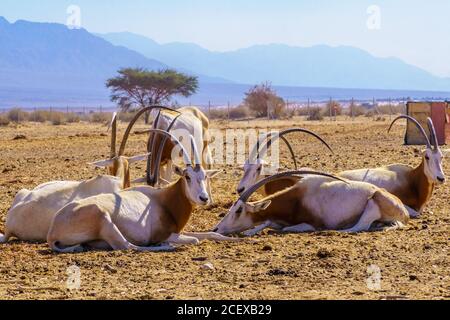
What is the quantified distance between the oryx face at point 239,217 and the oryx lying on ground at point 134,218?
1.70ft

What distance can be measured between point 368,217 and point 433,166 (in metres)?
1.76

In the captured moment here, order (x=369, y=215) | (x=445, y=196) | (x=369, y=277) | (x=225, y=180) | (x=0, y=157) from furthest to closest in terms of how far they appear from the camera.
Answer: (x=0, y=157) < (x=225, y=180) < (x=445, y=196) < (x=369, y=215) < (x=369, y=277)

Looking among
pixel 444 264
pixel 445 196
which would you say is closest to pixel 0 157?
pixel 445 196

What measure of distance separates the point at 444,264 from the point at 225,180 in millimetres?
7339

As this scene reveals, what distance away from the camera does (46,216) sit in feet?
30.8

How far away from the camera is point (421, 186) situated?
11.2 metres

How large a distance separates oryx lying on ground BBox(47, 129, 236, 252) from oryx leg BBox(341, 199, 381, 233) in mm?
1444

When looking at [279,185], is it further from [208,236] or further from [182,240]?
[182,240]

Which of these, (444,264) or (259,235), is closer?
(444,264)

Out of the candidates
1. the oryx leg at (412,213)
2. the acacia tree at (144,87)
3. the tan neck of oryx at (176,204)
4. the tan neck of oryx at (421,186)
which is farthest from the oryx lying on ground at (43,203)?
the acacia tree at (144,87)

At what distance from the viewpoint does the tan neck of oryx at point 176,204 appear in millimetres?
9336

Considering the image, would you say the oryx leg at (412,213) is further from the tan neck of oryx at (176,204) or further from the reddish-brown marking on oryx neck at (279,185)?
the tan neck of oryx at (176,204)
